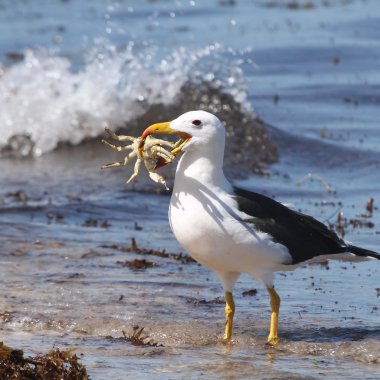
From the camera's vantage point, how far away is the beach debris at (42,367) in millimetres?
5676

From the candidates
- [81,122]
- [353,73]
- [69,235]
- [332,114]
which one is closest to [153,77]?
[81,122]

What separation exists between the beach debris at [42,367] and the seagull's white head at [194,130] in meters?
1.54

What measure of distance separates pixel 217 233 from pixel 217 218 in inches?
3.5

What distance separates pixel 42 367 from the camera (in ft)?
18.7

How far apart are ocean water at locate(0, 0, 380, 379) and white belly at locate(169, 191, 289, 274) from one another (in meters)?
0.59

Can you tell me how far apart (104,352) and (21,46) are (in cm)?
1679

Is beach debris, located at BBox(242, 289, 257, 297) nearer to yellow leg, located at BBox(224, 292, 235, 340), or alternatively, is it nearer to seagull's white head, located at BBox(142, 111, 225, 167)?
yellow leg, located at BBox(224, 292, 235, 340)

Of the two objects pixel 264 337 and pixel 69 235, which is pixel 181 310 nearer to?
pixel 264 337

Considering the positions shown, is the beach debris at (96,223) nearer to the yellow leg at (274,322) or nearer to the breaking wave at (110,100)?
the yellow leg at (274,322)

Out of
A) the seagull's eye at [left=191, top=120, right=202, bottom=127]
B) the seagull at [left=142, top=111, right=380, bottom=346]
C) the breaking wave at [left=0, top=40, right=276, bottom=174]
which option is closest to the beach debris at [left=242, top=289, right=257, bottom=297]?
the seagull at [left=142, top=111, right=380, bottom=346]

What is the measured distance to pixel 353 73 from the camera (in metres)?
18.2

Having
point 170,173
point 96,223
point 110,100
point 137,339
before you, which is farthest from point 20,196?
point 137,339

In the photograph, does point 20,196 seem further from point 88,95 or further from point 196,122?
point 196,122

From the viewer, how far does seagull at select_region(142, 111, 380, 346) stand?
652cm
